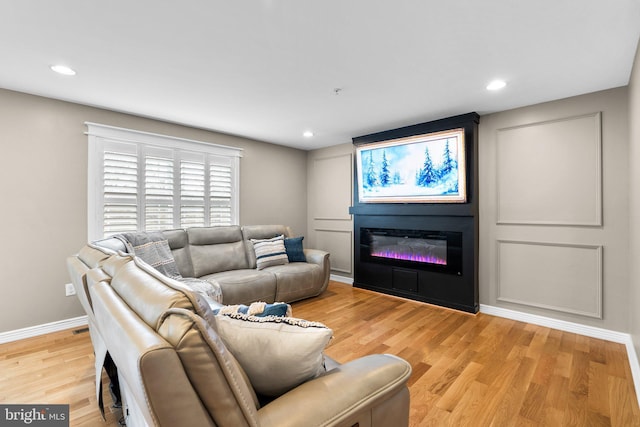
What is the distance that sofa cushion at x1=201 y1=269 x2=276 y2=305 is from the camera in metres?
3.15

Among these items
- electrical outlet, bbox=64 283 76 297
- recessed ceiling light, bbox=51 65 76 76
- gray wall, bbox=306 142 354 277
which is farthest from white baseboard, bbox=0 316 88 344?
gray wall, bbox=306 142 354 277

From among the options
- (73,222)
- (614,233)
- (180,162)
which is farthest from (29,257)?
(614,233)

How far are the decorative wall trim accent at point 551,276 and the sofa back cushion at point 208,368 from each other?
11.3 ft

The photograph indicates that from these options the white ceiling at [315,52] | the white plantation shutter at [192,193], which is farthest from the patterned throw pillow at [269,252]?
the white ceiling at [315,52]

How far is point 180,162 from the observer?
3.88m

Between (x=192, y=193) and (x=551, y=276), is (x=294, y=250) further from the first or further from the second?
(x=551, y=276)

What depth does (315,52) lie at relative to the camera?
2.13 meters

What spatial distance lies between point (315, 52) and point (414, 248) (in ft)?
Answer: 9.19

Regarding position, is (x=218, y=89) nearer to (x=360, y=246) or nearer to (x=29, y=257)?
(x=29, y=257)

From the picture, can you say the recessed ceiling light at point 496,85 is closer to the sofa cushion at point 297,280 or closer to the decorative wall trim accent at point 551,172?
the decorative wall trim accent at point 551,172

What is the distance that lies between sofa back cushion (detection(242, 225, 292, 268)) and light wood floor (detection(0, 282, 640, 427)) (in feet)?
3.64

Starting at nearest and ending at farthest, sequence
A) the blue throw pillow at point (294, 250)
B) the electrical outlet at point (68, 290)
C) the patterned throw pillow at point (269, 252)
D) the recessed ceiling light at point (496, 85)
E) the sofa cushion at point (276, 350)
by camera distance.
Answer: the sofa cushion at point (276, 350) → the recessed ceiling light at point (496, 85) → the electrical outlet at point (68, 290) → the patterned throw pillow at point (269, 252) → the blue throw pillow at point (294, 250)

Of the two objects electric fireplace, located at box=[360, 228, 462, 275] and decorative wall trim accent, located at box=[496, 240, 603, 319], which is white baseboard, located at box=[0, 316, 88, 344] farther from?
decorative wall trim accent, located at box=[496, 240, 603, 319]
